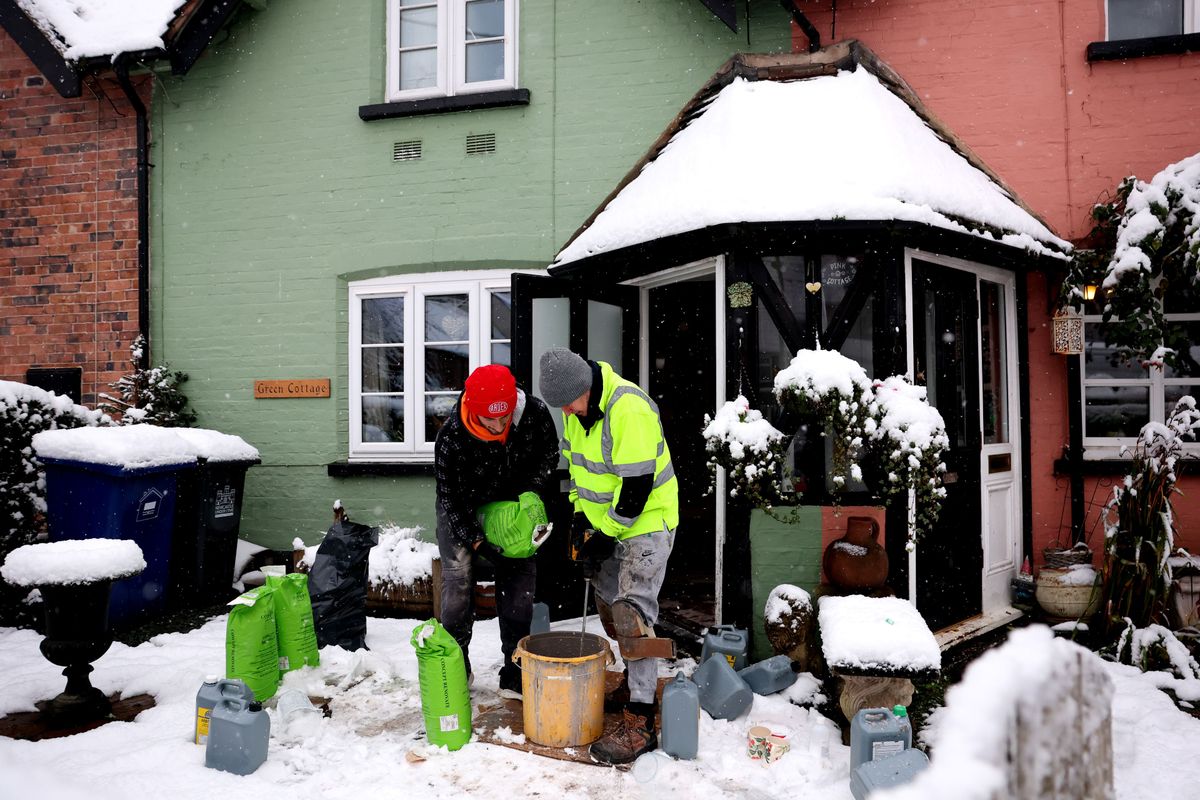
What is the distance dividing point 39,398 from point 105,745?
3656 mm

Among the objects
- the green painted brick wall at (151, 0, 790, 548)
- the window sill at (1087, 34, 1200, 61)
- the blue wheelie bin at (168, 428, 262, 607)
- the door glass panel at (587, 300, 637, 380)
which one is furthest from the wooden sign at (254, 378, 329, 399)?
the window sill at (1087, 34, 1200, 61)

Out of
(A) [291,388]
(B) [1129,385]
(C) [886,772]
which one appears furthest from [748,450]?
(A) [291,388]

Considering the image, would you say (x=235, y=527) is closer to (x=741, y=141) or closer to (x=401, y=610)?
(x=401, y=610)

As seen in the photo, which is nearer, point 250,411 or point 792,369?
point 792,369

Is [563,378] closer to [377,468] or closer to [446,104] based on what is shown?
[377,468]

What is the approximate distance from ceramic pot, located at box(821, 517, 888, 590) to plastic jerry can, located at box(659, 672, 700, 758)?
1.47 m

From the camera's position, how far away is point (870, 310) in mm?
5137

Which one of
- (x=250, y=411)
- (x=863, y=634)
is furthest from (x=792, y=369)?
(x=250, y=411)

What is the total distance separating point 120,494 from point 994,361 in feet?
21.6

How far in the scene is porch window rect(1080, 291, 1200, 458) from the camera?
19.6 ft

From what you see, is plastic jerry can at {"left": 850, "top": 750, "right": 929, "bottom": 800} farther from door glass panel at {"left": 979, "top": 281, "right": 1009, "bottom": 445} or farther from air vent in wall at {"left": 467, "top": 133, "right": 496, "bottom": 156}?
air vent in wall at {"left": 467, "top": 133, "right": 496, "bottom": 156}

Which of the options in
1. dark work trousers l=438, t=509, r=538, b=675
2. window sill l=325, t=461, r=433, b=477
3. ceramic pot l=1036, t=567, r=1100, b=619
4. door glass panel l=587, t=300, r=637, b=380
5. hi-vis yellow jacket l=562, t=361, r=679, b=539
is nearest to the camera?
hi-vis yellow jacket l=562, t=361, r=679, b=539

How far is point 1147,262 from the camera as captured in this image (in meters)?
5.33

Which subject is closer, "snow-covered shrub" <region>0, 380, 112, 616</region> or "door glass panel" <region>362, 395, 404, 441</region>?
"snow-covered shrub" <region>0, 380, 112, 616</region>
